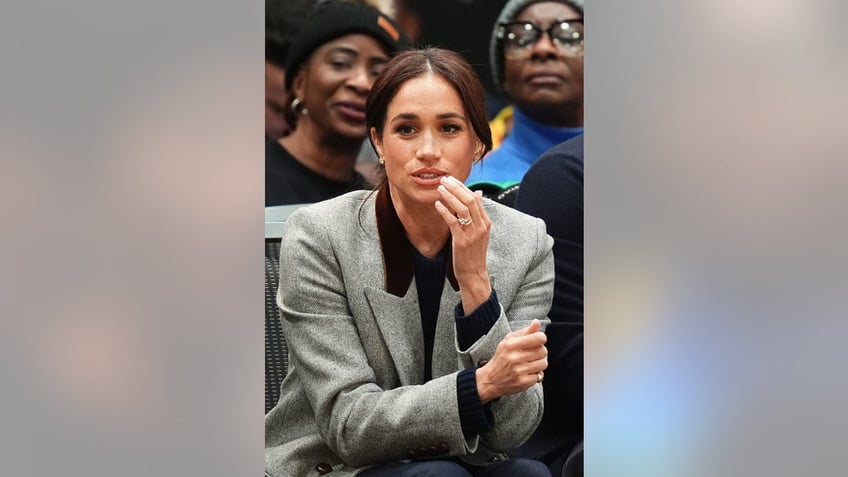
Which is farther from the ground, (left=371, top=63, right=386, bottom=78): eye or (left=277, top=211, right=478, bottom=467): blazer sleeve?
(left=371, top=63, right=386, bottom=78): eye

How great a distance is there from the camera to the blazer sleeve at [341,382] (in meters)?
2.09

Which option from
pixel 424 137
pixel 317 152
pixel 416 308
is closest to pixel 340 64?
pixel 317 152

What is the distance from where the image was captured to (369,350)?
7.13 feet

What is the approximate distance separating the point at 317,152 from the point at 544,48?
50 cm

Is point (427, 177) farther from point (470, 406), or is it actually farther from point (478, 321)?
point (470, 406)

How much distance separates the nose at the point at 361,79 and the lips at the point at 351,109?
3 centimetres

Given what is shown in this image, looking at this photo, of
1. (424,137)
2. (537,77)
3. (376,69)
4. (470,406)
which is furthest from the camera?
(537,77)

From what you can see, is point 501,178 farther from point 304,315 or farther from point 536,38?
point 304,315

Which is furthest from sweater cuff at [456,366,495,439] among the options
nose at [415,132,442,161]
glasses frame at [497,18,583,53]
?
glasses frame at [497,18,583,53]

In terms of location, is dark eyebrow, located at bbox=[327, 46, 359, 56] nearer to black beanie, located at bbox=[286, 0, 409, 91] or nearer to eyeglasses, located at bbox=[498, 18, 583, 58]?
black beanie, located at bbox=[286, 0, 409, 91]

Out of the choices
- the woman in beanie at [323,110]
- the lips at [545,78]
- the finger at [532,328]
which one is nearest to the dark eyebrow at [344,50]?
the woman in beanie at [323,110]

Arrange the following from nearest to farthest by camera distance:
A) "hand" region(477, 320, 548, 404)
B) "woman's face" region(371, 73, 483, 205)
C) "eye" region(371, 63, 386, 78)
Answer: "hand" region(477, 320, 548, 404) → "woman's face" region(371, 73, 483, 205) → "eye" region(371, 63, 386, 78)

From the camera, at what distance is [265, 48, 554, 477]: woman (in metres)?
2.10
